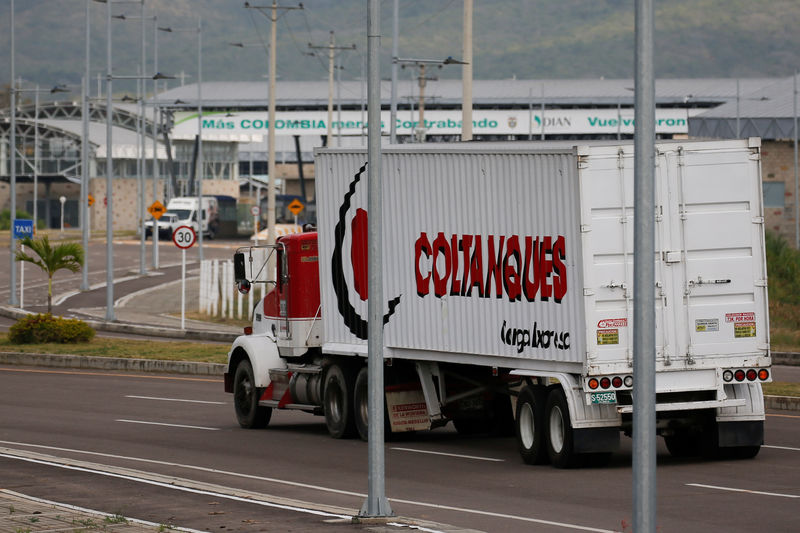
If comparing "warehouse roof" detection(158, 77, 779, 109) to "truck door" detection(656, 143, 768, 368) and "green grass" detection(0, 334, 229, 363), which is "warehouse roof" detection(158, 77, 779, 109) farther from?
"truck door" detection(656, 143, 768, 368)

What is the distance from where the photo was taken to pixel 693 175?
1608 cm

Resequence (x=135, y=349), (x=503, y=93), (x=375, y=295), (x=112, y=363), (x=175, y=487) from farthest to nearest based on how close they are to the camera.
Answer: (x=503, y=93), (x=135, y=349), (x=112, y=363), (x=175, y=487), (x=375, y=295)

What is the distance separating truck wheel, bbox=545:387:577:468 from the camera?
1581cm

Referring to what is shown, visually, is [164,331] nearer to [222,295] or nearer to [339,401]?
[222,295]

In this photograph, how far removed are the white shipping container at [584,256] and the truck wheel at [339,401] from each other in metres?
2.03

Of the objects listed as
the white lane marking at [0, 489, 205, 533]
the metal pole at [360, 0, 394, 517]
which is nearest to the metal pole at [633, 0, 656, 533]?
the metal pole at [360, 0, 394, 517]

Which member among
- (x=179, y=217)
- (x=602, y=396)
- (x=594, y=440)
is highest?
(x=179, y=217)

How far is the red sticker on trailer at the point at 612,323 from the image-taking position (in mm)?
15539

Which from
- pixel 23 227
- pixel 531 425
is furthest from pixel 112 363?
pixel 531 425

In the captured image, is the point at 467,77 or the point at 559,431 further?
the point at 467,77

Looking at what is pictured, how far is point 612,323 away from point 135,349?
20944 mm

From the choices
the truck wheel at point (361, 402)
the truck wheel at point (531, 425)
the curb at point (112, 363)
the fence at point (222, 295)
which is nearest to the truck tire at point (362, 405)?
the truck wheel at point (361, 402)

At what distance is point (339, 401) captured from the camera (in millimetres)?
20016

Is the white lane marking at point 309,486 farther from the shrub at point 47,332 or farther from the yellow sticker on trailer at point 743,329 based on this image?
the shrub at point 47,332
